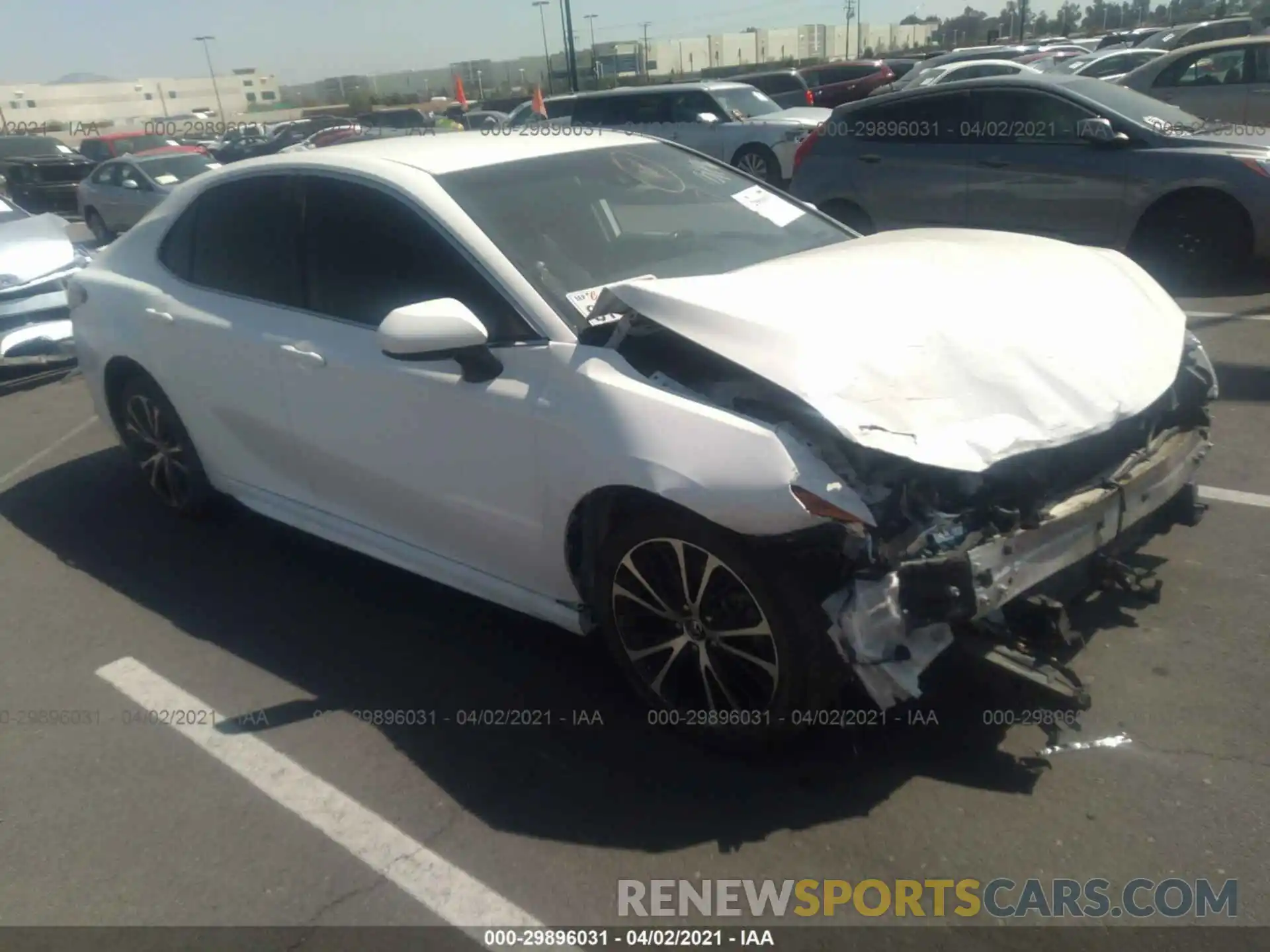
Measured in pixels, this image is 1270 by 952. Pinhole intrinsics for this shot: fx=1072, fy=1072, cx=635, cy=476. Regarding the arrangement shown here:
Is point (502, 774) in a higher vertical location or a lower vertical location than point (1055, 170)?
lower

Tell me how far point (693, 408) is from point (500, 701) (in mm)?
1329

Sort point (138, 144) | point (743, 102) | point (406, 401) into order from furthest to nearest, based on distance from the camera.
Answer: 1. point (138, 144)
2. point (743, 102)
3. point (406, 401)

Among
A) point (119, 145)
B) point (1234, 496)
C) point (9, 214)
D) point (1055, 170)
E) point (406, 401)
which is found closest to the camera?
point (406, 401)

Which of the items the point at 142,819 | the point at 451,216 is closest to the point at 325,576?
the point at 142,819

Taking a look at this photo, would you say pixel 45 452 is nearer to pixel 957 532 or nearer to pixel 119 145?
pixel 957 532

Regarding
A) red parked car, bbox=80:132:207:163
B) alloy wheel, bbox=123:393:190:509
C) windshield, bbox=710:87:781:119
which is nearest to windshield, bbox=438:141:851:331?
alloy wheel, bbox=123:393:190:509

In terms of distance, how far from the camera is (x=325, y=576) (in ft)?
15.4

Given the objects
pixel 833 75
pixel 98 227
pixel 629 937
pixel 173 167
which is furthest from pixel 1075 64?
pixel 629 937

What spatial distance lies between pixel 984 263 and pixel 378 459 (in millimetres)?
2220

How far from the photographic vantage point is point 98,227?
1798 centimetres

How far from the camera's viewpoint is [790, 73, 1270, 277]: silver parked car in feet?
26.1

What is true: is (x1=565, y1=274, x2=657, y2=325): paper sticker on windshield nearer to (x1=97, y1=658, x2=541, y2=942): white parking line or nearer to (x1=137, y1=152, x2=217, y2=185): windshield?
(x1=97, y1=658, x2=541, y2=942): white parking line

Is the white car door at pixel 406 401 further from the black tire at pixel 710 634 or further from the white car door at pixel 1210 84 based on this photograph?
the white car door at pixel 1210 84

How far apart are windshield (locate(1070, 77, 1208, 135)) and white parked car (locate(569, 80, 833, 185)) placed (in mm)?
5899
